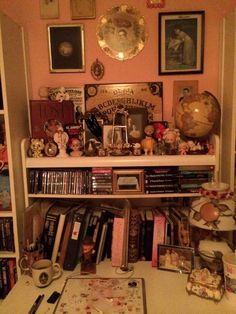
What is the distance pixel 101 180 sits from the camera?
1477 millimetres

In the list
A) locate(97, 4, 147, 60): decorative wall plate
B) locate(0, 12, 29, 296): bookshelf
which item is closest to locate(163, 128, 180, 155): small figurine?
locate(97, 4, 147, 60): decorative wall plate

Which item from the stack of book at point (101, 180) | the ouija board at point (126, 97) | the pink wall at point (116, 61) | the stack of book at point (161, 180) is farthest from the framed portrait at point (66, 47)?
the stack of book at point (161, 180)

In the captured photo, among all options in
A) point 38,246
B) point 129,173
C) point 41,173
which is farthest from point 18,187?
point 129,173

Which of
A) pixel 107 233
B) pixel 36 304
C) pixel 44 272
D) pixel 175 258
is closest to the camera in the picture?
pixel 36 304

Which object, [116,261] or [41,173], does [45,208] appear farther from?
[116,261]

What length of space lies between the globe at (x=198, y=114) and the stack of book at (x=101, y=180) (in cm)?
44

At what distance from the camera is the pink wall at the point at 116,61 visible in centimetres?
161

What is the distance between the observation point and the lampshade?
4.01 ft

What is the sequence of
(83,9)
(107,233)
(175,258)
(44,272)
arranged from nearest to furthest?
(44,272) < (175,258) < (107,233) < (83,9)

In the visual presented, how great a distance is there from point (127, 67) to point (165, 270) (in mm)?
1091

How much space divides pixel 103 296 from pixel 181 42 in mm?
1341

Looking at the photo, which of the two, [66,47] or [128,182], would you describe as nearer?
[128,182]

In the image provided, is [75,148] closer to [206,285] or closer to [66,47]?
[66,47]

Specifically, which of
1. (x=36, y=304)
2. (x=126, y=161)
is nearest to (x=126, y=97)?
(x=126, y=161)
